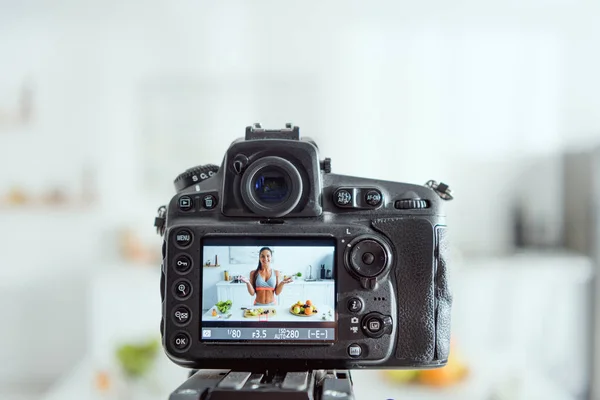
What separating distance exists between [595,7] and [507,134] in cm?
69

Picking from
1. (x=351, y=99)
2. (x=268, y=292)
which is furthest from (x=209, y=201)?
(x=351, y=99)

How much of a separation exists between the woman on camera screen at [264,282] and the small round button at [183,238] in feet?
0.24

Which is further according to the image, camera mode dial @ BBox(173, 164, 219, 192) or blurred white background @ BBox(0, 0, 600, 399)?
blurred white background @ BBox(0, 0, 600, 399)

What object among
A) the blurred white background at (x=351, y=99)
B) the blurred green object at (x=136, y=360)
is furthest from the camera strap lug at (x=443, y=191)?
the blurred white background at (x=351, y=99)

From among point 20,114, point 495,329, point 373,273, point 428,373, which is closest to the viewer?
point 373,273

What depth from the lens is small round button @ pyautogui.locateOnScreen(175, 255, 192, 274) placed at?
0.72m

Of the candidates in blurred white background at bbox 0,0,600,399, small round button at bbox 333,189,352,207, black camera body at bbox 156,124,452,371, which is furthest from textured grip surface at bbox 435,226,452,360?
blurred white background at bbox 0,0,600,399

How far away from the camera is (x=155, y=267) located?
2963 mm

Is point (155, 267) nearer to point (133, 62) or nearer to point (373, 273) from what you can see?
point (133, 62)

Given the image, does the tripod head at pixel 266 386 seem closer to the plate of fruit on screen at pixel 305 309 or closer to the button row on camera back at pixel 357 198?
the plate of fruit on screen at pixel 305 309

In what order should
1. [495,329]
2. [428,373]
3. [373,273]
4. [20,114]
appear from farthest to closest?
[20,114] < [495,329] < [428,373] < [373,273]

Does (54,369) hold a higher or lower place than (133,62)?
lower

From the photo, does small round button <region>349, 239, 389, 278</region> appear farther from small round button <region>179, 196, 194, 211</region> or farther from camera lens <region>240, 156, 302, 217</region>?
small round button <region>179, 196, 194, 211</region>

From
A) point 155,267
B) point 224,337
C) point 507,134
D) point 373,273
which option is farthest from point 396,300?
point 507,134
